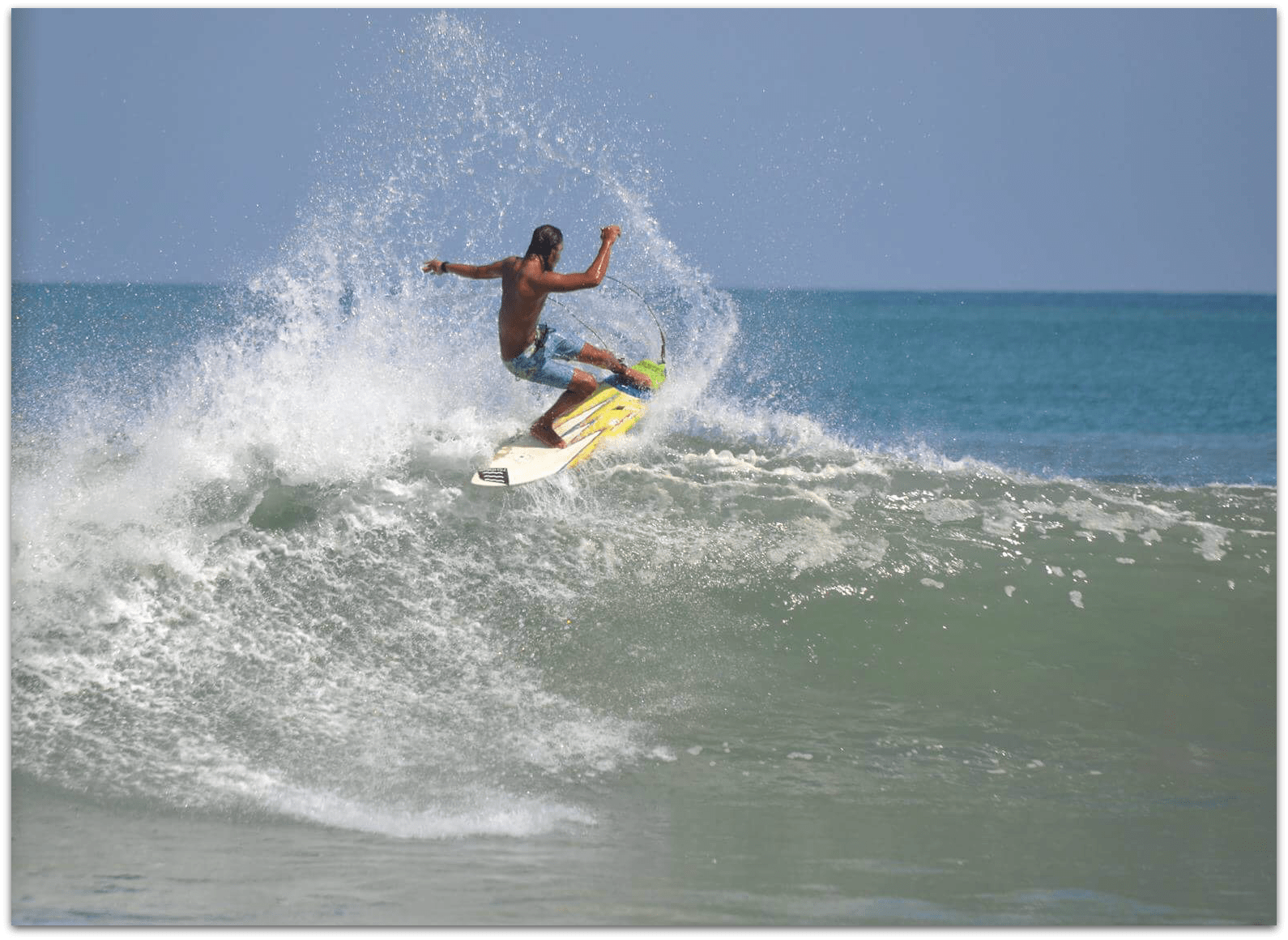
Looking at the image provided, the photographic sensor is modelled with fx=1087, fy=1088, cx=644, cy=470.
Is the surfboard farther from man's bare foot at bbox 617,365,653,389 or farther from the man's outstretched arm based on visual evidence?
the man's outstretched arm

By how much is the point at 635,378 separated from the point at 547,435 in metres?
0.76

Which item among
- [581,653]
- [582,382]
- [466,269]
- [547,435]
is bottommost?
[581,653]

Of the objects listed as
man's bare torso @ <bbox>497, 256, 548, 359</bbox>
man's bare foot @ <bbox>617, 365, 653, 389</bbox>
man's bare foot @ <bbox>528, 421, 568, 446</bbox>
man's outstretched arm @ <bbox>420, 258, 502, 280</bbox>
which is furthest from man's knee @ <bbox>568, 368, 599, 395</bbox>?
man's outstretched arm @ <bbox>420, 258, 502, 280</bbox>

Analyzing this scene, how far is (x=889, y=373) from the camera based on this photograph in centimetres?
2597

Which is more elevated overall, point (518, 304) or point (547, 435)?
point (518, 304)

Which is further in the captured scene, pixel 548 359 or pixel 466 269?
pixel 548 359

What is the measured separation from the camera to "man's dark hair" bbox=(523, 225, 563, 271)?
6672 mm

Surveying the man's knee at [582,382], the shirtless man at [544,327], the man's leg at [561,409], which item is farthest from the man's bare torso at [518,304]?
the man's leg at [561,409]

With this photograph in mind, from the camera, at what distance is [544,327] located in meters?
7.23

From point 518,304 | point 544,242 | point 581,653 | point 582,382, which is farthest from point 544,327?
point 581,653

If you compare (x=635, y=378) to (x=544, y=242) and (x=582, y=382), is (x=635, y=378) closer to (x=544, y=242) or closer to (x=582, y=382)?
(x=582, y=382)

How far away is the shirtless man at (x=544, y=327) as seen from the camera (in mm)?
6527

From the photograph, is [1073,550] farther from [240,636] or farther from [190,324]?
[190,324]

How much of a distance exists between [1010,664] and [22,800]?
16.6 feet
